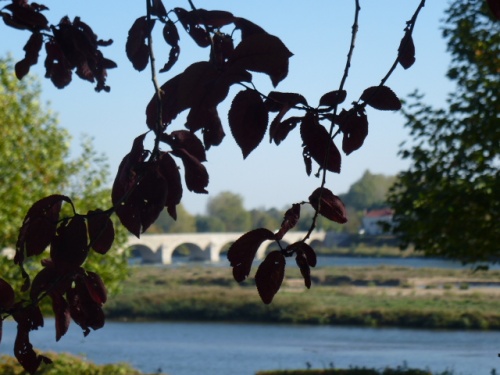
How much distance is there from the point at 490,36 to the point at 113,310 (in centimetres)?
2094

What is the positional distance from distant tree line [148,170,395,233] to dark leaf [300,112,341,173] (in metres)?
4.41

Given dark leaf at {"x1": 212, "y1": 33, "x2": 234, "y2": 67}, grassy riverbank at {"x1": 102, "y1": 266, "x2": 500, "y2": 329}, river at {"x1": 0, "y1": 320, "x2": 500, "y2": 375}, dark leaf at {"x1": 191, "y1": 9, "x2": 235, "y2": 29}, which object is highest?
dark leaf at {"x1": 191, "y1": 9, "x2": 235, "y2": 29}

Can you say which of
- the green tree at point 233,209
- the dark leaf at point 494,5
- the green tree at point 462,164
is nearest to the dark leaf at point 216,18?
the dark leaf at point 494,5

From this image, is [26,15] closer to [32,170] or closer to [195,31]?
[195,31]

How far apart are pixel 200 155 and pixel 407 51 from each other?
0.36 meters

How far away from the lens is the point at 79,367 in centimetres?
1452

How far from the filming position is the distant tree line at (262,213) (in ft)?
57.7

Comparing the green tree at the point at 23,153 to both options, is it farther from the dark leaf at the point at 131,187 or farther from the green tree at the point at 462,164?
the dark leaf at the point at 131,187

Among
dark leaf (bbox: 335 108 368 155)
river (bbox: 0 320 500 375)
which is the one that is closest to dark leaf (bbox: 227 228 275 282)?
dark leaf (bbox: 335 108 368 155)

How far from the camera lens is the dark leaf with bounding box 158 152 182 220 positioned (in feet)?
4.71

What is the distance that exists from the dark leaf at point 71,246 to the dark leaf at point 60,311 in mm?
144

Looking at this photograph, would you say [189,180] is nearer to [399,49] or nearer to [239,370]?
[399,49]

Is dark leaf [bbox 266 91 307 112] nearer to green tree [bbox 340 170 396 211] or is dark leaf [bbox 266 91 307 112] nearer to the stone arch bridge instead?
green tree [bbox 340 170 396 211]

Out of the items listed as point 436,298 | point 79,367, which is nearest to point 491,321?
point 436,298
